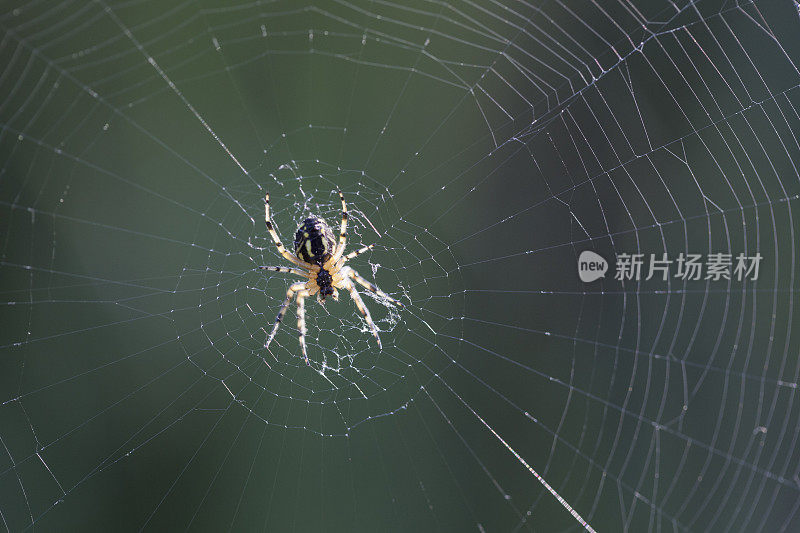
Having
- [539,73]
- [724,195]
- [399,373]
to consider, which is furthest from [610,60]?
[399,373]

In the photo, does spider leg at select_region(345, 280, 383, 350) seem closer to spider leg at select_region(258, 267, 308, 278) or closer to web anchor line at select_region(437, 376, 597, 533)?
spider leg at select_region(258, 267, 308, 278)

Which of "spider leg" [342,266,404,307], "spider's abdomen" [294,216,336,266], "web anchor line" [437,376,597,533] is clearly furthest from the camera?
"web anchor line" [437,376,597,533]

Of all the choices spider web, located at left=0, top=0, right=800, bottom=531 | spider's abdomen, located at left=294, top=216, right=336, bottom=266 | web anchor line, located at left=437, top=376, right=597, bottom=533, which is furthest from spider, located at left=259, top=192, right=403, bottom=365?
web anchor line, located at left=437, top=376, right=597, bottom=533

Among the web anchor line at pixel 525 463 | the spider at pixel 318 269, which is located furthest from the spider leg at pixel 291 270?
the web anchor line at pixel 525 463

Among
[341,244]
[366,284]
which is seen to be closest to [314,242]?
[341,244]

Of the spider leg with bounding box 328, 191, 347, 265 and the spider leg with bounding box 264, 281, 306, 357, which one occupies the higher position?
the spider leg with bounding box 328, 191, 347, 265

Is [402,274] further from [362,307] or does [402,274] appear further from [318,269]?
[318,269]

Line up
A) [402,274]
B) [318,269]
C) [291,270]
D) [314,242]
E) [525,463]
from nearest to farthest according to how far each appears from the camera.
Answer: [314,242] < [291,270] < [318,269] < [402,274] < [525,463]
